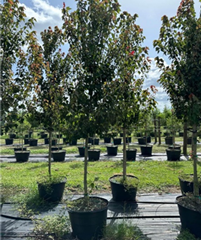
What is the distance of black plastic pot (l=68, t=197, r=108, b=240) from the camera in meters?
3.01

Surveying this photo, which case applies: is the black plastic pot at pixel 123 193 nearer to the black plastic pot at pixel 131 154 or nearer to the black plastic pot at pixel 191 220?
the black plastic pot at pixel 191 220

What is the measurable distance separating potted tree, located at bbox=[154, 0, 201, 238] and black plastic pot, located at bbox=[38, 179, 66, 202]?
2.34m

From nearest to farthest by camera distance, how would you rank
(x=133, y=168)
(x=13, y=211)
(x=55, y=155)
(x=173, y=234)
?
(x=173, y=234)
(x=13, y=211)
(x=133, y=168)
(x=55, y=155)

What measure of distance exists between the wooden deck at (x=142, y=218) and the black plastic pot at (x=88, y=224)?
0.45m

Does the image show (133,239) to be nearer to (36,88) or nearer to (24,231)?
(24,231)

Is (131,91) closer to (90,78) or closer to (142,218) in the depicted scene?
(90,78)

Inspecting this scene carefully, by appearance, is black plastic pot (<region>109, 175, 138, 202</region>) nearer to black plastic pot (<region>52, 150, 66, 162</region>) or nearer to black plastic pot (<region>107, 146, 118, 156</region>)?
black plastic pot (<region>52, 150, 66, 162</region>)

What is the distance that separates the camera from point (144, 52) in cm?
427

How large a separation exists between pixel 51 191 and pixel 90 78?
8.09ft

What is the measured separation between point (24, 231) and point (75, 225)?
865 millimetres

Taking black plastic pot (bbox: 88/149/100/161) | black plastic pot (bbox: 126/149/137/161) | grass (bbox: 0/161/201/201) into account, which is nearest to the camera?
grass (bbox: 0/161/201/201)

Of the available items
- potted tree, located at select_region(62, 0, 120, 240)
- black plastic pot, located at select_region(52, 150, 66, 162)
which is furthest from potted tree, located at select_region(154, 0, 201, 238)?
black plastic pot, located at select_region(52, 150, 66, 162)

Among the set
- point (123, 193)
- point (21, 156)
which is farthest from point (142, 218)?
point (21, 156)

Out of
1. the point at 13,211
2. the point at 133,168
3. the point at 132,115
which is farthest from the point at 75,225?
the point at 133,168
